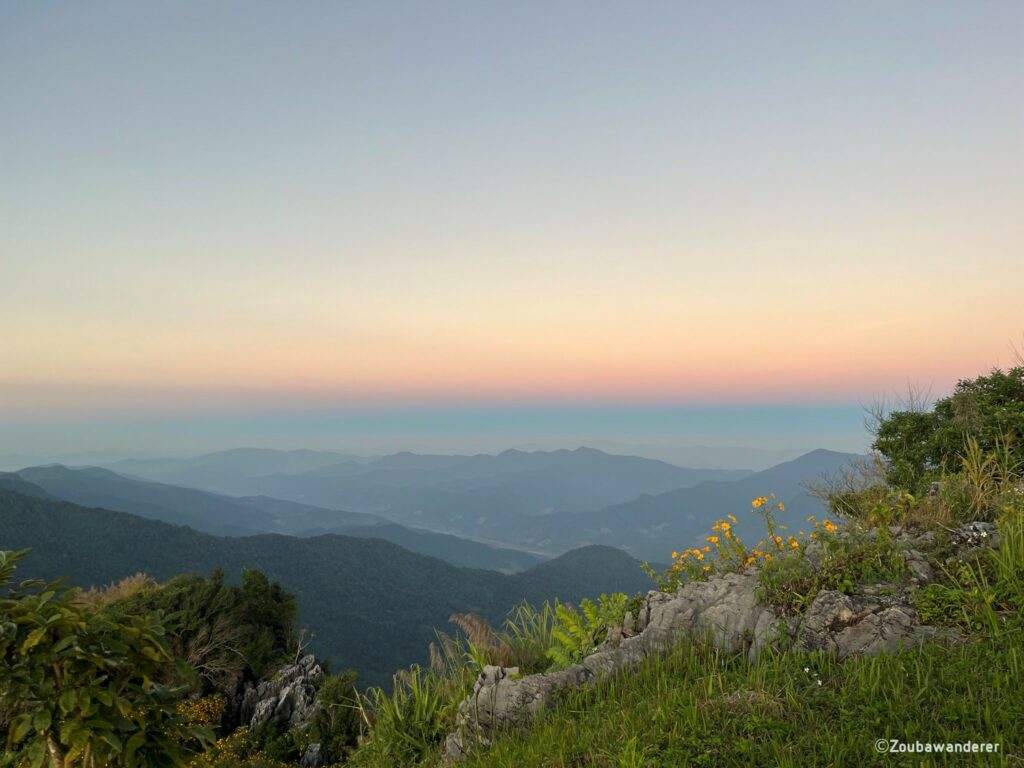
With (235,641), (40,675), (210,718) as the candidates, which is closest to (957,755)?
(40,675)

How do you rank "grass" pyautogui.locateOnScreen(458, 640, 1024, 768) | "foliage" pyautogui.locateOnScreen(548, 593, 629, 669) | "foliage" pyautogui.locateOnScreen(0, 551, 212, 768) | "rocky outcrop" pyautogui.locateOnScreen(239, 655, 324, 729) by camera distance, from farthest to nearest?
"rocky outcrop" pyautogui.locateOnScreen(239, 655, 324, 729)
"foliage" pyautogui.locateOnScreen(548, 593, 629, 669)
"grass" pyautogui.locateOnScreen(458, 640, 1024, 768)
"foliage" pyautogui.locateOnScreen(0, 551, 212, 768)

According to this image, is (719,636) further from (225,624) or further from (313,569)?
(313,569)

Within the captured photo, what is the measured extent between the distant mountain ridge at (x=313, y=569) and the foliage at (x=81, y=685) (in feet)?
357

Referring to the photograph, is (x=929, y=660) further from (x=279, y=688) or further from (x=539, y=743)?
(x=279, y=688)

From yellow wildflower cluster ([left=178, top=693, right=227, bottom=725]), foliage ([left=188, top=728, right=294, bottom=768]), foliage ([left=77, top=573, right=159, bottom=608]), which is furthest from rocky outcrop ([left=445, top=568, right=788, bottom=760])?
foliage ([left=77, top=573, right=159, bottom=608])

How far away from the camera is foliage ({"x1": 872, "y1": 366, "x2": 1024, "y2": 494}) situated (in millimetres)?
12531

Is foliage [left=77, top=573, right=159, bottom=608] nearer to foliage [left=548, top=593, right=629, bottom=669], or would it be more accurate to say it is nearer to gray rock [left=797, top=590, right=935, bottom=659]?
foliage [left=548, top=593, right=629, bottom=669]

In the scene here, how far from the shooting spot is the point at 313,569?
14662 centimetres

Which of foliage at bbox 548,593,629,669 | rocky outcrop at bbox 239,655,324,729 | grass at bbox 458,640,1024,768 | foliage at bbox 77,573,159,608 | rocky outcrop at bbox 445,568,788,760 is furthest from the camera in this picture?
foliage at bbox 77,573,159,608

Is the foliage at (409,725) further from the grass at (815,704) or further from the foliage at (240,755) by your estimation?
the foliage at (240,755)

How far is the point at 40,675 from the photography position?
366cm

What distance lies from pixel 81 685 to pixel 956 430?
59.3 ft

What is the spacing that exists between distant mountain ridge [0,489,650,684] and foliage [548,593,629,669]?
10554cm

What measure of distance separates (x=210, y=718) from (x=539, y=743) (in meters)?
21.2
